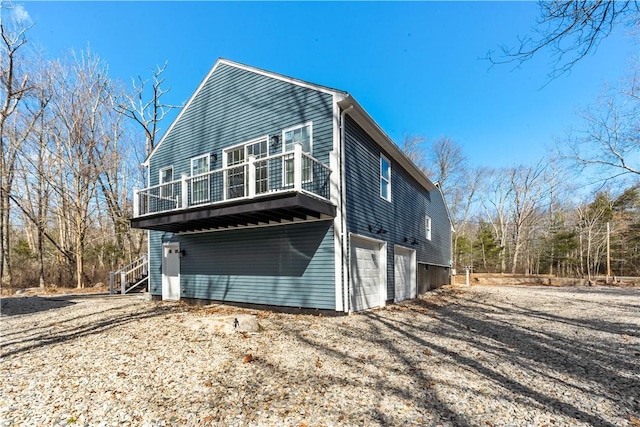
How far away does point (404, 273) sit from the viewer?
11.7 metres

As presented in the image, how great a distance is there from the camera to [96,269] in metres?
20.2

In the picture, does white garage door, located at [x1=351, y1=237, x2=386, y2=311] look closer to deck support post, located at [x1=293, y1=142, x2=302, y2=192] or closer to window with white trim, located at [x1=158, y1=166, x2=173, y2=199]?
deck support post, located at [x1=293, y1=142, x2=302, y2=192]

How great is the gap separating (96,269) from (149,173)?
12.2 meters

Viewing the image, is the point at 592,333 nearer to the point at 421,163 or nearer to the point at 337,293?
the point at 337,293

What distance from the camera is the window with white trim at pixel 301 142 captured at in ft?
26.6

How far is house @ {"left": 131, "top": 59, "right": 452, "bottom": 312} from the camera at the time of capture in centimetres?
766

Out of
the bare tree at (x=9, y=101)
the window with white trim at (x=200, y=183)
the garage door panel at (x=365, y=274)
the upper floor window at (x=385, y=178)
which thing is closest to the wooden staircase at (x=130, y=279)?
the bare tree at (x=9, y=101)

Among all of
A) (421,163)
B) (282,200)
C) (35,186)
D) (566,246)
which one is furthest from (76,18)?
(566,246)

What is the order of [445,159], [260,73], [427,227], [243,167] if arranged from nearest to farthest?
[260,73] → [243,167] → [427,227] → [445,159]

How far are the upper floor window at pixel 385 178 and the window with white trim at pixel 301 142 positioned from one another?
3106 mm

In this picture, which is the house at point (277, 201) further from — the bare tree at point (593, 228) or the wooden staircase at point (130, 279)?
the bare tree at point (593, 228)

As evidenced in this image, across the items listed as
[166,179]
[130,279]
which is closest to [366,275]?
[166,179]

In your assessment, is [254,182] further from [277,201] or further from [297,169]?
[297,169]

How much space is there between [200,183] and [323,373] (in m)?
8.07
